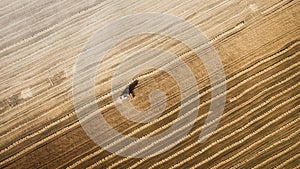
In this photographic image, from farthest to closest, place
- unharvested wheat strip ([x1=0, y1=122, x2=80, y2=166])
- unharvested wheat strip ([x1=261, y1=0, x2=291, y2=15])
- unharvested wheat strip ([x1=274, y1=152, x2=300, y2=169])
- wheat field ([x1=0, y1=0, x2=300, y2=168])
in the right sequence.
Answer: unharvested wheat strip ([x1=261, y1=0, x2=291, y2=15]) < unharvested wheat strip ([x1=274, y1=152, x2=300, y2=169]) < wheat field ([x1=0, y1=0, x2=300, y2=168]) < unharvested wheat strip ([x1=0, y1=122, x2=80, y2=166])

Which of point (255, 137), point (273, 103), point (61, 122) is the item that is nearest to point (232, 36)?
point (273, 103)

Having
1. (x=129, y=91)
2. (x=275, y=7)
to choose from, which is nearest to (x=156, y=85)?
(x=129, y=91)

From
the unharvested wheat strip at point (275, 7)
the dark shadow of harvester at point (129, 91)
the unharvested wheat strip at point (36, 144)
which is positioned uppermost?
the unharvested wheat strip at point (275, 7)

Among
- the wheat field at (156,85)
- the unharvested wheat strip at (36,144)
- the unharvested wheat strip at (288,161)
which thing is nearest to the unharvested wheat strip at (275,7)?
the wheat field at (156,85)

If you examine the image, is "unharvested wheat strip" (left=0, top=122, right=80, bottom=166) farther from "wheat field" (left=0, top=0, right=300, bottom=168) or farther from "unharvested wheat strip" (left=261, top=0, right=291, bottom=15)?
"unharvested wheat strip" (left=261, top=0, right=291, bottom=15)

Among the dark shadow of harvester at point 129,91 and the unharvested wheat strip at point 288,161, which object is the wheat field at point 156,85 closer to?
the unharvested wheat strip at point 288,161

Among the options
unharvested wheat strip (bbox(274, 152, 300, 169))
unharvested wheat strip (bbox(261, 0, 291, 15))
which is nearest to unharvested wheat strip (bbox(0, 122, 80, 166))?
unharvested wheat strip (bbox(274, 152, 300, 169))

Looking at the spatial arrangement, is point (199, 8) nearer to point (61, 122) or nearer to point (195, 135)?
point (195, 135)

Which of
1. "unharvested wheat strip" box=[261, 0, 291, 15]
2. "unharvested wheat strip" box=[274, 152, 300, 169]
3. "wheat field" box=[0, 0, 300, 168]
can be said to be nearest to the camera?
"wheat field" box=[0, 0, 300, 168]
